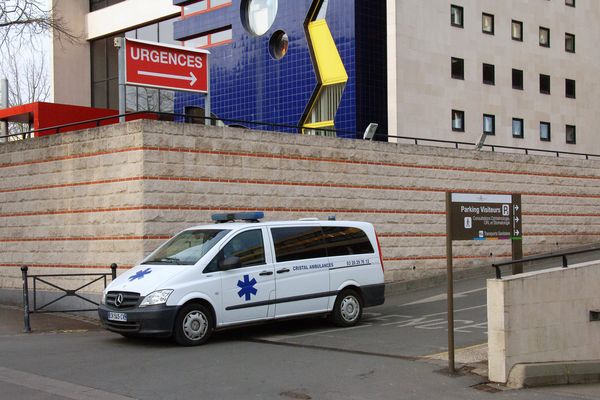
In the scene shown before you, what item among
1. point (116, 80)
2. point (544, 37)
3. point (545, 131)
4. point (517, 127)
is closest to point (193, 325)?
point (517, 127)

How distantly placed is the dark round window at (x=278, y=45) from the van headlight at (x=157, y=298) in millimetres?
19141

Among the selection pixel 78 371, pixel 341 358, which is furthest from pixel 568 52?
pixel 78 371

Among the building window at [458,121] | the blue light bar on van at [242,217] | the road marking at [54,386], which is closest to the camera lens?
the road marking at [54,386]

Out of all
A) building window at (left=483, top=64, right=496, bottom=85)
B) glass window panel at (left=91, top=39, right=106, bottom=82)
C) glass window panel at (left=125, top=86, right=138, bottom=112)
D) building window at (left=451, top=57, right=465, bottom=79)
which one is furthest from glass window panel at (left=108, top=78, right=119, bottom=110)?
building window at (left=483, top=64, right=496, bottom=85)

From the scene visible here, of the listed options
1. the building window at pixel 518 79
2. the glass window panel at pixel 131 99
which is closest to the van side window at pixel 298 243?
the building window at pixel 518 79

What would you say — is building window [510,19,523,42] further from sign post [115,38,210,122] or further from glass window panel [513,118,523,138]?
sign post [115,38,210,122]

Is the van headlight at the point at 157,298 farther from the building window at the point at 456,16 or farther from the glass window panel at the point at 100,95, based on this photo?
the glass window panel at the point at 100,95

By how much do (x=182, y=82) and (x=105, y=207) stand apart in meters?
3.31

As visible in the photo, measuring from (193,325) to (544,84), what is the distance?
2609 cm

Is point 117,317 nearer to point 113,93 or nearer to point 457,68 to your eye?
point 457,68

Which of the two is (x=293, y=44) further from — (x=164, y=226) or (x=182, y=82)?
(x=164, y=226)

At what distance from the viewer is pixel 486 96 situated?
102 feet

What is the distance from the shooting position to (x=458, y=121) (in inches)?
1185

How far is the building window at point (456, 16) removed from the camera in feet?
97.5
